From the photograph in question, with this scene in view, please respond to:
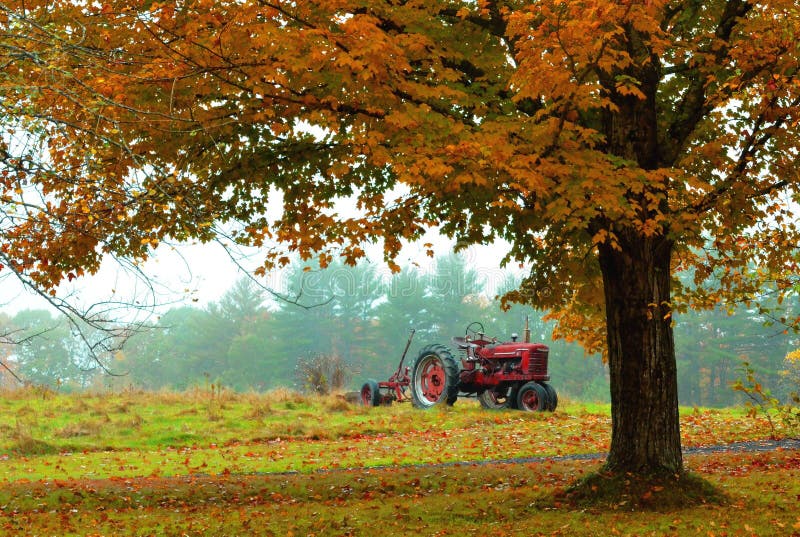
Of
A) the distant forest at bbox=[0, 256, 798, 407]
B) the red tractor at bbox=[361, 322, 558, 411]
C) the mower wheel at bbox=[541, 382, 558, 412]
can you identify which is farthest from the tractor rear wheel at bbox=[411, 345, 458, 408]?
the distant forest at bbox=[0, 256, 798, 407]

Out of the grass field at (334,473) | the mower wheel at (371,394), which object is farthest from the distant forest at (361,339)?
the grass field at (334,473)

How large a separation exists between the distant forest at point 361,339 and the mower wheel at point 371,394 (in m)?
27.1

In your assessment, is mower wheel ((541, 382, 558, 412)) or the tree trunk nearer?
the tree trunk

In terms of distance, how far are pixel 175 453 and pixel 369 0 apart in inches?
374

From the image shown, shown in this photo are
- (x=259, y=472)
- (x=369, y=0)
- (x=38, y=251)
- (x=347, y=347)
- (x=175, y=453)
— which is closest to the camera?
(x=369, y=0)

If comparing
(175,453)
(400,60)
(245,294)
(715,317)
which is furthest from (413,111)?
(245,294)

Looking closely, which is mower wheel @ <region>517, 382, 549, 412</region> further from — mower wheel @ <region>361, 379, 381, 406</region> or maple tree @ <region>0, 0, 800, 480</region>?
maple tree @ <region>0, 0, 800, 480</region>

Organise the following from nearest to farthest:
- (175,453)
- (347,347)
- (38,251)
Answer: (38,251) → (175,453) → (347,347)

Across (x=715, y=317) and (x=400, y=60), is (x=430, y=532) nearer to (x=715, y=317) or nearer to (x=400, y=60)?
(x=400, y=60)

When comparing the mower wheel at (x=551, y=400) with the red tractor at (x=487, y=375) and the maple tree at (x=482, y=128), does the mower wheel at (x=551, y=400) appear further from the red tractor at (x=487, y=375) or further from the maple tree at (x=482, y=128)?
the maple tree at (x=482, y=128)

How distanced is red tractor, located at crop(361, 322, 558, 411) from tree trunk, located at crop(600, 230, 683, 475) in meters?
11.3

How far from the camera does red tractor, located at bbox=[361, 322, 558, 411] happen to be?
70.3ft

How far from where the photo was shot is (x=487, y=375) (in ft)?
73.2

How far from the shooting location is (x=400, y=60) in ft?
27.1
